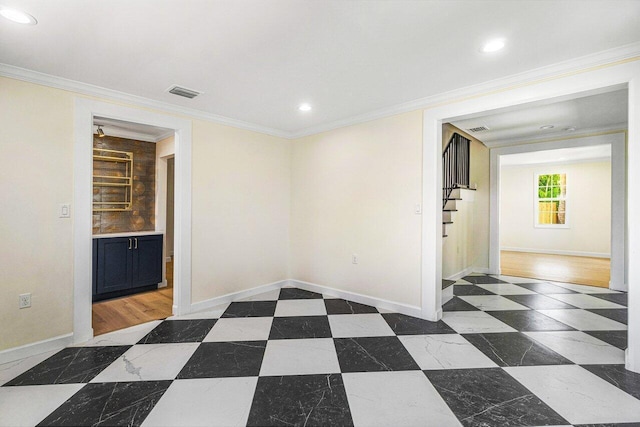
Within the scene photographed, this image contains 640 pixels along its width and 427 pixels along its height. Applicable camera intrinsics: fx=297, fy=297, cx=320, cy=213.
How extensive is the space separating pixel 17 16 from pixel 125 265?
312 centimetres

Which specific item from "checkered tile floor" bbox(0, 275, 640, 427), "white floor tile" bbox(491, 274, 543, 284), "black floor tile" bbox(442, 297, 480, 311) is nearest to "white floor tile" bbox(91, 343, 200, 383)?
"checkered tile floor" bbox(0, 275, 640, 427)

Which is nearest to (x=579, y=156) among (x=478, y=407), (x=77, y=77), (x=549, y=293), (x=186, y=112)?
(x=549, y=293)

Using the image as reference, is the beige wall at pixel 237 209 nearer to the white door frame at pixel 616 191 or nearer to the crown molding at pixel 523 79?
the crown molding at pixel 523 79

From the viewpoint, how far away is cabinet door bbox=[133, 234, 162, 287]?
4211 millimetres

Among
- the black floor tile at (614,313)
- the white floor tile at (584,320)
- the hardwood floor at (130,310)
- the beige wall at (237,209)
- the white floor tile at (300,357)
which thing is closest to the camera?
the white floor tile at (300,357)

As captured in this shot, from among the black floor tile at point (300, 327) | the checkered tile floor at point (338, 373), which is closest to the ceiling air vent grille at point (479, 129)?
the checkered tile floor at point (338, 373)

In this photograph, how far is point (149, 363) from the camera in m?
2.30

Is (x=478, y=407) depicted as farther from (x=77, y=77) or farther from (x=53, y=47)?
(x=77, y=77)

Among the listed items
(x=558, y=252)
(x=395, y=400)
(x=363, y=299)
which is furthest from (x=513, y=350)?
(x=558, y=252)

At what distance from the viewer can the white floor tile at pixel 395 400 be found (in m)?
1.69

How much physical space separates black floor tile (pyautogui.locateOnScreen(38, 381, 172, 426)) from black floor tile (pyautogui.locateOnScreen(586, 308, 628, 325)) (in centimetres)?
440

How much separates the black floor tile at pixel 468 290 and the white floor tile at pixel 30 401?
4.25 meters

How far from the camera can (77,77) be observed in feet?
8.46

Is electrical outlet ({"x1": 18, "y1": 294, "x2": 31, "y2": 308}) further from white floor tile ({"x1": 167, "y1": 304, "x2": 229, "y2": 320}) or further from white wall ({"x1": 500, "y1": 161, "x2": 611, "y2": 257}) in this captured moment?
white wall ({"x1": 500, "y1": 161, "x2": 611, "y2": 257})
